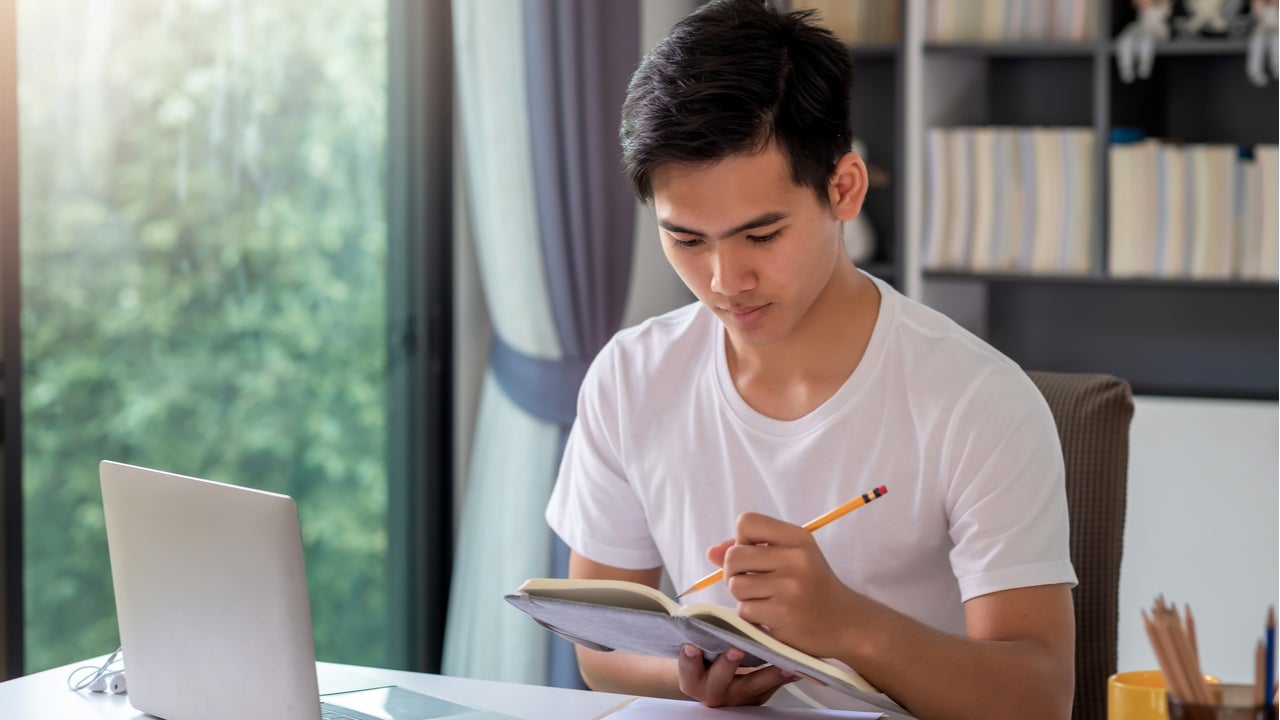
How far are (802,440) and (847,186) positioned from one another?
0.27 m

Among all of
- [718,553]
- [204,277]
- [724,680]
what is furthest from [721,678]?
[204,277]

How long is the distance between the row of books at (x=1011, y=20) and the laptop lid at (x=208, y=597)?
6.34 feet

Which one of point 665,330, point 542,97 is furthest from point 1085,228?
point 665,330

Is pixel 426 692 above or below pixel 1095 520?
below

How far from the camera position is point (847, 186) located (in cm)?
144

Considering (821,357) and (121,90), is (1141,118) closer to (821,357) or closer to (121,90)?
(821,357)

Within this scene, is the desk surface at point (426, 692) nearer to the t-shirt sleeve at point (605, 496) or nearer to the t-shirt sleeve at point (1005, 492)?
the t-shirt sleeve at point (605, 496)

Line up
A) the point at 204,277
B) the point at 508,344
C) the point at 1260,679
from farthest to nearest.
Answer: the point at 508,344 → the point at 204,277 → the point at 1260,679

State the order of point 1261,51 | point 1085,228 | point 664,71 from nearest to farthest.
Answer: point 664,71, point 1261,51, point 1085,228

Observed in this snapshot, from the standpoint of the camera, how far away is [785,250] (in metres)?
1.40

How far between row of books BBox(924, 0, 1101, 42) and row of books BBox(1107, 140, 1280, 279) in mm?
251

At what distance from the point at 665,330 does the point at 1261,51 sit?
1.46 m

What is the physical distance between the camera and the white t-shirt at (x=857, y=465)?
1377 millimetres

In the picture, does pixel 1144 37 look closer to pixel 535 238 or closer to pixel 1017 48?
pixel 1017 48
